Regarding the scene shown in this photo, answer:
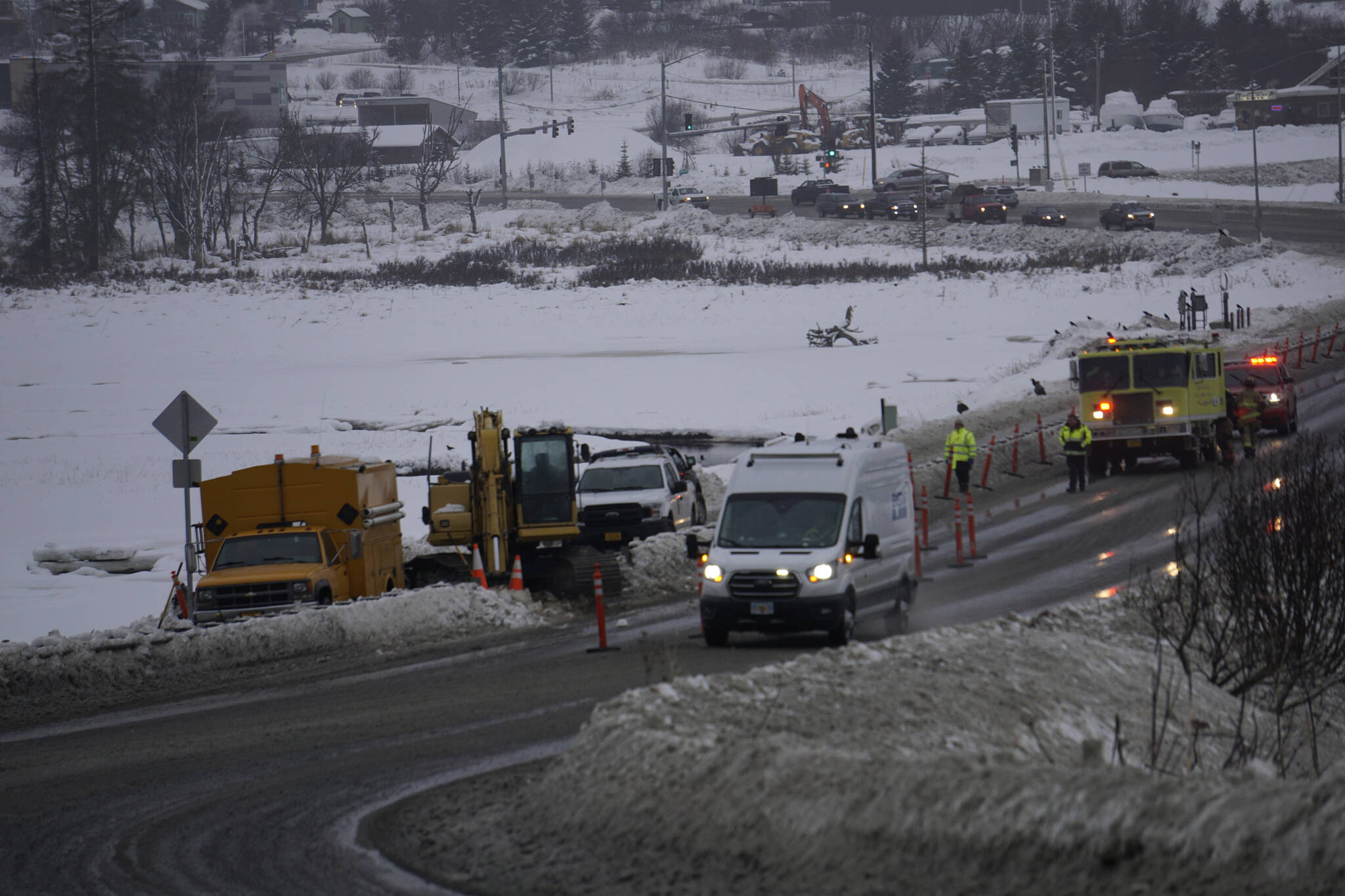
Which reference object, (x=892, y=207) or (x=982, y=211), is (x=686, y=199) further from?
(x=982, y=211)

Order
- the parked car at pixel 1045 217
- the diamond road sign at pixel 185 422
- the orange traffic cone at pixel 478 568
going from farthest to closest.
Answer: the parked car at pixel 1045 217 → the orange traffic cone at pixel 478 568 → the diamond road sign at pixel 185 422

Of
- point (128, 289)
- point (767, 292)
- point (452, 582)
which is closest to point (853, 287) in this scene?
point (767, 292)

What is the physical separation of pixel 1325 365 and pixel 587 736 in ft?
122

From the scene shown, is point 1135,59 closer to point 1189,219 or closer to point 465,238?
point 1189,219

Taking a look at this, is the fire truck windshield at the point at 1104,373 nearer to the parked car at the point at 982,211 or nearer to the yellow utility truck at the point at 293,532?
the yellow utility truck at the point at 293,532

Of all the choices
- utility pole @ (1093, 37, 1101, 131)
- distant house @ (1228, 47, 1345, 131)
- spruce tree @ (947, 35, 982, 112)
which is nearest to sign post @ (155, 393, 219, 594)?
utility pole @ (1093, 37, 1101, 131)

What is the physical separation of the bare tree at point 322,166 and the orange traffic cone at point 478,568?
7092 centimetres

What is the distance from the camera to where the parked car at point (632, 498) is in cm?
2581

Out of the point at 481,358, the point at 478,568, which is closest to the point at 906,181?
the point at 481,358

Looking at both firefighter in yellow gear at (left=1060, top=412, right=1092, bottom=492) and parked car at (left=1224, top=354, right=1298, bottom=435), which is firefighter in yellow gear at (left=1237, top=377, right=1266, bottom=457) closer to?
parked car at (left=1224, top=354, right=1298, bottom=435)

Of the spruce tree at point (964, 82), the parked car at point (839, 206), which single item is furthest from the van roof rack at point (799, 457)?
the spruce tree at point (964, 82)

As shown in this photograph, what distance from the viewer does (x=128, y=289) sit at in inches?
2739

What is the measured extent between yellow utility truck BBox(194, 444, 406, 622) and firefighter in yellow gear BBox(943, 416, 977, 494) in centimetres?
1177

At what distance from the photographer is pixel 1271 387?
32.5m
